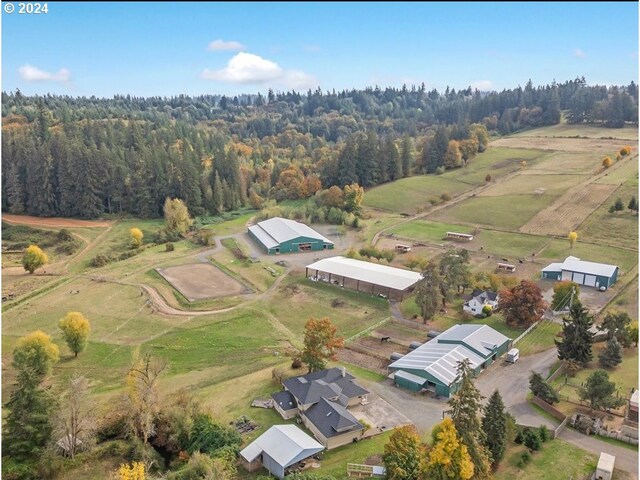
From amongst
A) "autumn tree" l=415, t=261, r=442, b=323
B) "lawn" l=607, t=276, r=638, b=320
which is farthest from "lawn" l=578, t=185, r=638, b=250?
"autumn tree" l=415, t=261, r=442, b=323

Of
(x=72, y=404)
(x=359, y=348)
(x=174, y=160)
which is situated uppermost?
(x=174, y=160)

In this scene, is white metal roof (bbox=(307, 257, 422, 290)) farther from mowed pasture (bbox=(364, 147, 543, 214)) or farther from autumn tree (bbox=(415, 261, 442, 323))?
mowed pasture (bbox=(364, 147, 543, 214))

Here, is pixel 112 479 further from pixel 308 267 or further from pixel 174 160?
pixel 174 160

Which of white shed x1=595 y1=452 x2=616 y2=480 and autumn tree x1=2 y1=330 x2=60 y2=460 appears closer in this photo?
white shed x1=595 y1=452 x2=616 y2=480

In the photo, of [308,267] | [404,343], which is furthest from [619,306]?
[308,267]

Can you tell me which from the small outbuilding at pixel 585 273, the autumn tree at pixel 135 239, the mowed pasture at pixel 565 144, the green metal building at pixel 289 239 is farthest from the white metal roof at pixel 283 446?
the mowed pasture at pixel 565 144

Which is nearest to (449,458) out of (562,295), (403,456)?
(403,456)

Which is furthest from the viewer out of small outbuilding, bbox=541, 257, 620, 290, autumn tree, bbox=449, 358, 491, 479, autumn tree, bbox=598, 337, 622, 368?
small outbuilding, bbox=541, 257, 620, 290
